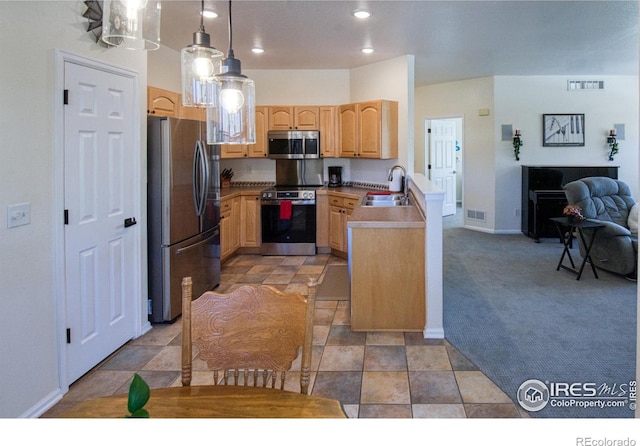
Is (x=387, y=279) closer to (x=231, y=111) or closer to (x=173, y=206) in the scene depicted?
(x=173, y=206)

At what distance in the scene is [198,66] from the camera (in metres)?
1.89

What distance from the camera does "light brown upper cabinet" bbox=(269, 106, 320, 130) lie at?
6.78 metres

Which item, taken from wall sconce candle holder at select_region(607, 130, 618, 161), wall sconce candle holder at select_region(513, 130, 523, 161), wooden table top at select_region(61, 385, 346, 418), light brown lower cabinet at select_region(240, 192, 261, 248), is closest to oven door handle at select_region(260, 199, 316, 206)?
light brown lower cabinet at select_region(240, 192, 261, 248)

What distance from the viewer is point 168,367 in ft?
10.3

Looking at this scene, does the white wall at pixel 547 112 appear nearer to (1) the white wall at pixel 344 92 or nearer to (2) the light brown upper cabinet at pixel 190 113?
(1) the white wall at pixel 344 92

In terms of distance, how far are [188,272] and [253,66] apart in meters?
3.61

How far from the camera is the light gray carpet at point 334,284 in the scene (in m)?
4.73

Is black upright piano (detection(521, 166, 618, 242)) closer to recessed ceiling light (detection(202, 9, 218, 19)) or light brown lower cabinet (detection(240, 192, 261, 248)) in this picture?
light brown lower cabinet (detection(240, 192, 261, 248))

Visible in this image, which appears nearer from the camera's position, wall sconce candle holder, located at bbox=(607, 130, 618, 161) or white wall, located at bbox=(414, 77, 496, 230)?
wall sconce candle holder, located at bbox=(607, 130, 618, 161)

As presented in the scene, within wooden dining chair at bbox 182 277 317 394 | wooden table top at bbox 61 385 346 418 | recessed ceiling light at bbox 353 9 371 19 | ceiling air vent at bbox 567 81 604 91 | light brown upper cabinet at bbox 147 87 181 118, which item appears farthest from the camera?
ceiling air vent at bbox 567 81 604 91

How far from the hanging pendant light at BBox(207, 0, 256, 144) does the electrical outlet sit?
134cm

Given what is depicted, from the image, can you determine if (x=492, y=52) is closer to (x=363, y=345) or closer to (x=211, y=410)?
(x=363, y=345)

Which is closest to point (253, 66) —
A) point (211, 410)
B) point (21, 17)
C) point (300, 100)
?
point (300, 100)

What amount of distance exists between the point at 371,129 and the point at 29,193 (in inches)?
175
